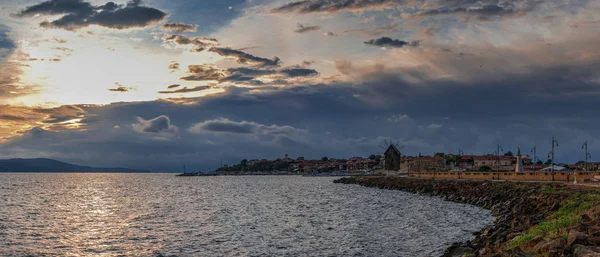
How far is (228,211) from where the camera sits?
6319cm

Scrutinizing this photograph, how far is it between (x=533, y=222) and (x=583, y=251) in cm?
1677

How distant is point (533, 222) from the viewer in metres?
30.2

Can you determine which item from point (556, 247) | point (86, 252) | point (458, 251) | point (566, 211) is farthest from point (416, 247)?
point (86, 252)

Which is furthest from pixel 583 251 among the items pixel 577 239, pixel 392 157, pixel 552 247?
pixel 392 157

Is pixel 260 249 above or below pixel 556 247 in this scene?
below

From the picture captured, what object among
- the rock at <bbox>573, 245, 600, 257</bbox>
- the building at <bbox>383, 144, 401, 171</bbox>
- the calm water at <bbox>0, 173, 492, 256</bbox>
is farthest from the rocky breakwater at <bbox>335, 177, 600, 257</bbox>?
the building at <bbox>383, 144, 401, 171</bbox>

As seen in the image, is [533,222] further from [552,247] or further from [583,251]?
[583,251]

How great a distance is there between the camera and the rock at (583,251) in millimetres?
14044

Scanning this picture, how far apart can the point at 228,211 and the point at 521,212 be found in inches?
1362

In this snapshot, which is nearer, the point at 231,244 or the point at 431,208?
the point at 231,244

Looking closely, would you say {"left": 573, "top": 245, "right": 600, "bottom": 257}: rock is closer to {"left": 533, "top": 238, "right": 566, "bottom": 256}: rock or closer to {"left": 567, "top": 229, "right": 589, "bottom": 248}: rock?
{"left": 567, "top": 229, "right": 589, "bottom": 248}: rock

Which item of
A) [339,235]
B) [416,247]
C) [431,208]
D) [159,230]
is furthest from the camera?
[431,208]

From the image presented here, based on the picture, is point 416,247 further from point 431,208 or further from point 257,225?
point 431,208

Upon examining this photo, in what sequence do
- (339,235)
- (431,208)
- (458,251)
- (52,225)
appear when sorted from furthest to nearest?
(431,208) → (52,225) → (339,235) → (458,251)
